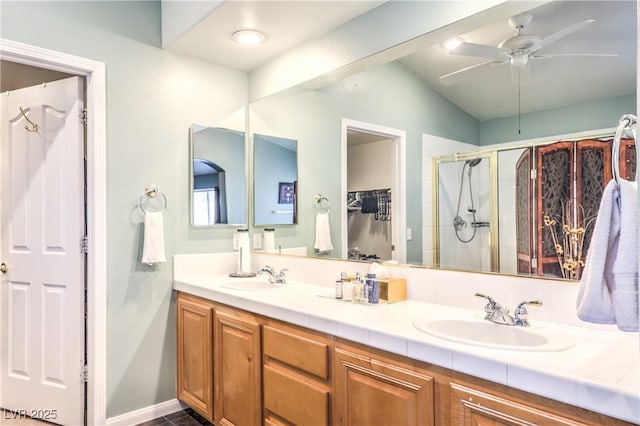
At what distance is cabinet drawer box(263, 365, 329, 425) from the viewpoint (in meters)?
1.61

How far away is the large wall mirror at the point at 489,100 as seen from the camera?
1.45 m

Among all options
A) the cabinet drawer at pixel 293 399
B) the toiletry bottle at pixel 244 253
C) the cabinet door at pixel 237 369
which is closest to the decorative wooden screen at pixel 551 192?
the cabinet drawer at pixel 293 399

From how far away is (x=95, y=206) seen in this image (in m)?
2.34

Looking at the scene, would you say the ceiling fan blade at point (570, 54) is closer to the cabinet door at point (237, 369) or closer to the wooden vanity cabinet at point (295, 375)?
the wooden vanity cabinet at point (295, 375)

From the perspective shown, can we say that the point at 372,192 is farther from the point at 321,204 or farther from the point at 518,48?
the point at 518,48

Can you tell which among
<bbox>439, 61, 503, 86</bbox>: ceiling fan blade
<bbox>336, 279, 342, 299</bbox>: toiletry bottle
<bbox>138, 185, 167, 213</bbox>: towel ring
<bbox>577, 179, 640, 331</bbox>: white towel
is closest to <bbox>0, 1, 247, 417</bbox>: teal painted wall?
<bbox>138, 185, 167, 213</bbox>: towel ring

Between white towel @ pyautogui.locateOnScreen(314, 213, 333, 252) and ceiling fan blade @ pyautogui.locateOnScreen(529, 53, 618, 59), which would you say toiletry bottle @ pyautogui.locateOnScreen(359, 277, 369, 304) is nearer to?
white towel @ pyautogui.locateOnScreen(314, 213, 333, 252)

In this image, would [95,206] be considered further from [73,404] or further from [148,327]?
[73,404]

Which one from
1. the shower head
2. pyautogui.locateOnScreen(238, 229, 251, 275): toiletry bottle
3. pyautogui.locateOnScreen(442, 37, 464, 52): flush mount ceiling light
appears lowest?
pyautogui.locateOnScreen(238, 229, 251, 275): toiletry bottle

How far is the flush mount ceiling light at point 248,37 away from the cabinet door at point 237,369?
158cm

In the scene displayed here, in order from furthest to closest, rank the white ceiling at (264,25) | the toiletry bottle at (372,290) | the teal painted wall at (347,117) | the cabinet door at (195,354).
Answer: the cabinet door at (195,354), the white ceiling at (264,25), the teal painted wall at (347,117), the toiletry bottle at (372,290)

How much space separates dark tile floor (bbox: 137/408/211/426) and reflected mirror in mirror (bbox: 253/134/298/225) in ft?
4.27

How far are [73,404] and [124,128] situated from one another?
1.66m

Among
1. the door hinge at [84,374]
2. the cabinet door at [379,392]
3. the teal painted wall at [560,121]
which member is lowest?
the door hinge at [84,374]
